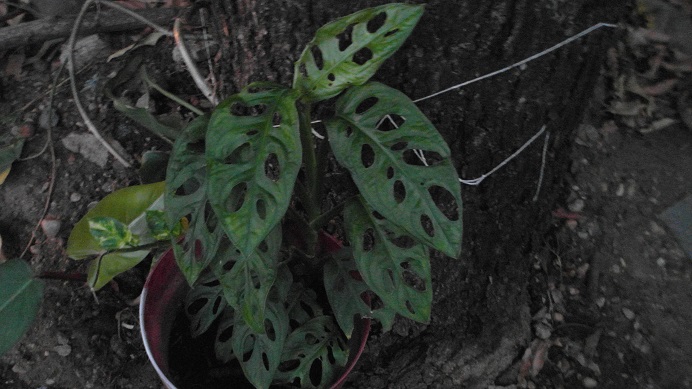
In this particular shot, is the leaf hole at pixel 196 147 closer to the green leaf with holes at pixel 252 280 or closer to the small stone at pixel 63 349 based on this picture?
the green leaf with holes at pixel 252 280

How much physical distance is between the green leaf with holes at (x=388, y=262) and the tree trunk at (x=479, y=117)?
1.21ft

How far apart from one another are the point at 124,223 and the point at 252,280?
48cm

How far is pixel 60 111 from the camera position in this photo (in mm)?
2002

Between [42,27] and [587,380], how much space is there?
6.51ft

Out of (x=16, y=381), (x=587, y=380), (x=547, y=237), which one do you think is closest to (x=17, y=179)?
(x=16, y=381)

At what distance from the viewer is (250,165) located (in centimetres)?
93

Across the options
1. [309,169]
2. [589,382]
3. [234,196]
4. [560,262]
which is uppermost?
[234,196]

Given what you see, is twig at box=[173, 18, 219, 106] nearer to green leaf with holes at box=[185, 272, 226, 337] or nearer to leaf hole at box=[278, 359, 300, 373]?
green leaf with holes at box=[185, 272, 226, 337]

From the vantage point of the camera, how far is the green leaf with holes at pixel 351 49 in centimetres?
104

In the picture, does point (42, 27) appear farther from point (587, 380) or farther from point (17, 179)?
point (587, 380)

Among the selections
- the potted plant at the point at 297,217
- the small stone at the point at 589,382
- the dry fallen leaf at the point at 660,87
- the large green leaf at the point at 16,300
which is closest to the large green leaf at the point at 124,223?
the potted plant at the point at 297,217

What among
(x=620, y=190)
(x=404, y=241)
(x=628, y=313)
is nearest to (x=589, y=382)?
(x=628, y=313)

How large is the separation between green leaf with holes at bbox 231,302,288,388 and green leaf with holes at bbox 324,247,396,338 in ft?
0.34

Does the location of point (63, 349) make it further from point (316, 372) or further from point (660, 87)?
point (660, 87)
